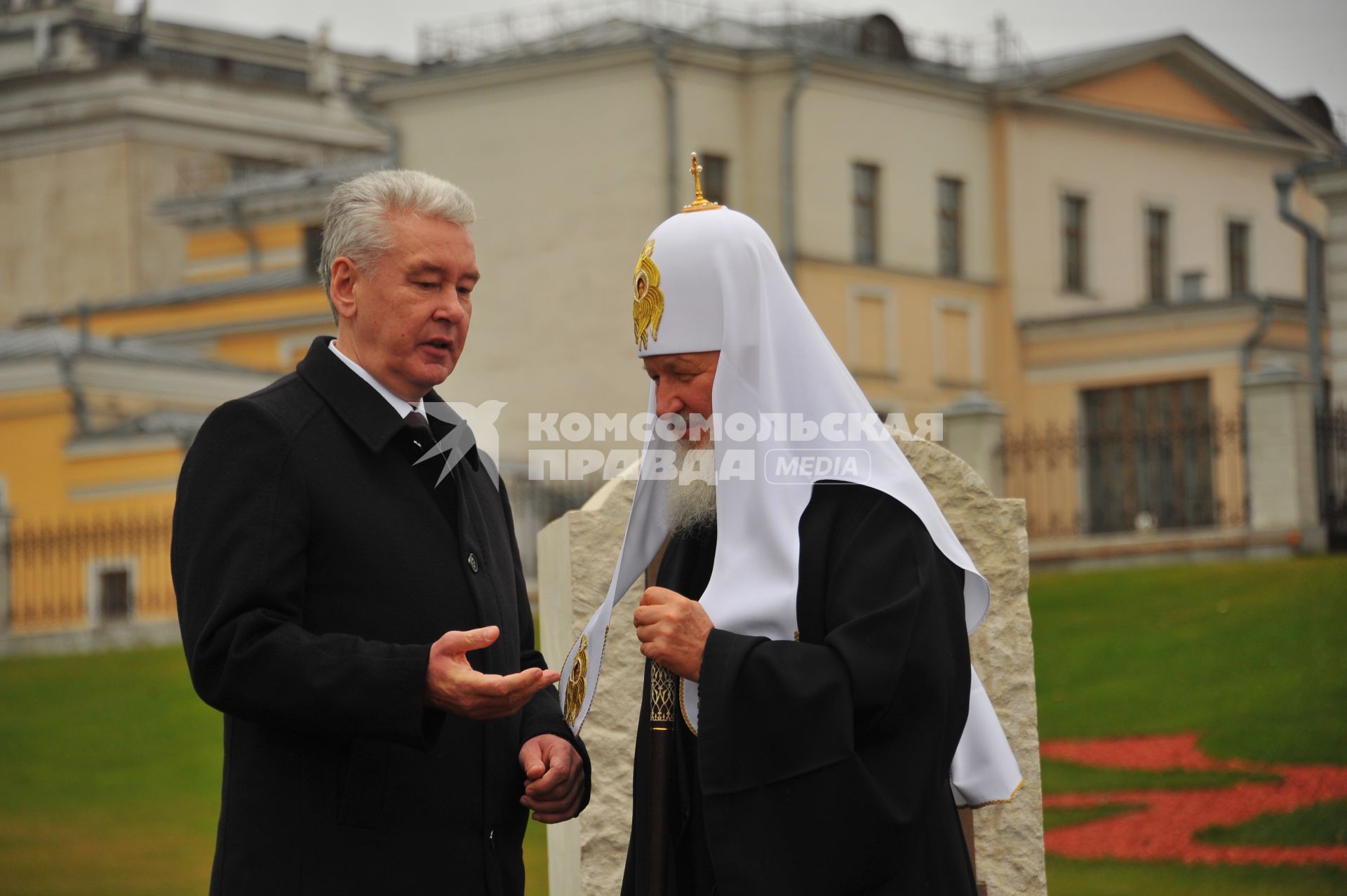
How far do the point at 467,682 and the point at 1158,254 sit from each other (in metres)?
34.3

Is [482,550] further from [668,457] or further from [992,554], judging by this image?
[992,554]

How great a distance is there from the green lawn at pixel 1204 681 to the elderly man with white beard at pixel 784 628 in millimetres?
5053

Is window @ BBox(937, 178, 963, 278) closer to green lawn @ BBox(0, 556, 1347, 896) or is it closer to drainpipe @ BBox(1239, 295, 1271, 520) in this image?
drainpipe @ BBox(1239, 295, 1271, 520)

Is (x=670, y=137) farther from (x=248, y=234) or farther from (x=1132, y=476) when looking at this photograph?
(x=248, y=234)

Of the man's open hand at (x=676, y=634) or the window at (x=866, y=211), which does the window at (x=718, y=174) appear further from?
the man's open hand at (x=676, y=634)

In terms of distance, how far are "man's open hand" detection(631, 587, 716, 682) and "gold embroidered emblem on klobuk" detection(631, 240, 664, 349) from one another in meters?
0.61

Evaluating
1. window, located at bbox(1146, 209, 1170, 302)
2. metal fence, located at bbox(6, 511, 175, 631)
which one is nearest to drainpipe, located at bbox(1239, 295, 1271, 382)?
window, located at bbox(1146, 209, 1170, 302)

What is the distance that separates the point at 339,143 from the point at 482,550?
43.6 m

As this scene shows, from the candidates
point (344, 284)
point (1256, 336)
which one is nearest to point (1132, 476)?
point (1256, 336)

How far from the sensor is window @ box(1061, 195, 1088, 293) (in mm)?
34969

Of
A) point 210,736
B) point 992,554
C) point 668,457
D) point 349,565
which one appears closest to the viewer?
point 349,565

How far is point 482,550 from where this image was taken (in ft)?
14.2

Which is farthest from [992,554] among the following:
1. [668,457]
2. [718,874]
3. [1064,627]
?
[1064,627]

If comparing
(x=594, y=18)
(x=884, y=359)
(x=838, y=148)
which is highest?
(x=594, y=18)
